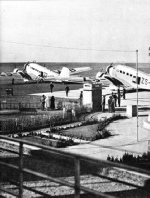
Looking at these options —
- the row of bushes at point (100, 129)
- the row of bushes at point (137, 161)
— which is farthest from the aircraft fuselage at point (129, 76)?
the row of bushes at point (137, 161)

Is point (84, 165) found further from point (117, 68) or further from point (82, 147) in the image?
point (117, 68)

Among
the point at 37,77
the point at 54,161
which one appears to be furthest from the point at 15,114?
the point at 37,77

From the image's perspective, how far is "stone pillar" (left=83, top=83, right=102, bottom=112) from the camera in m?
16.6

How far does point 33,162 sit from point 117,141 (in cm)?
303

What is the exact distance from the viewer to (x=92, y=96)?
1667 centimetres

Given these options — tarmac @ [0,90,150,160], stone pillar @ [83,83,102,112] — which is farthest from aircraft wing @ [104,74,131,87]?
tarmac @ [0,90,150,160]

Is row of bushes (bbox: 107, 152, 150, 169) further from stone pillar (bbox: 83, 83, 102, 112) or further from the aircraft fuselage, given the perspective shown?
the aircraft fuselage

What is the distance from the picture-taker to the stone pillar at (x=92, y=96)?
16.6 m

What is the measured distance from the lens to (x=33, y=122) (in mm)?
11633

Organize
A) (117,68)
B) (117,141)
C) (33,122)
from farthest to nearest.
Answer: (117,68) < (33,122) < (117,141)

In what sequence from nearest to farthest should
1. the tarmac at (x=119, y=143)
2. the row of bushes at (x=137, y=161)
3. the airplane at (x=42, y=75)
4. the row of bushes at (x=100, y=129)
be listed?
the row of bushes at (x=137, y=161), the tarmac at (x=119, y=143), the row of bushes at (x=100, y=129), the airplane at (x=42, y=75)

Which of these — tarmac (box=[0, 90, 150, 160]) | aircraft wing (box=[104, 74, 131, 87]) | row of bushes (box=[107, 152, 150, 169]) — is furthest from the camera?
aircraft wing (box=[104, 74, 131, 87])

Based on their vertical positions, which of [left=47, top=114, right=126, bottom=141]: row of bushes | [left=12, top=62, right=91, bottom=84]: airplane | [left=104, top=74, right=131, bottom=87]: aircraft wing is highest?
[left=12, top=62, right=91, bottom=84]: airplane

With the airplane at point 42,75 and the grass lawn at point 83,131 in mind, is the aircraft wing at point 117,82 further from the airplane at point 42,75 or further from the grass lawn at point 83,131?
the airplane at point 42,75
